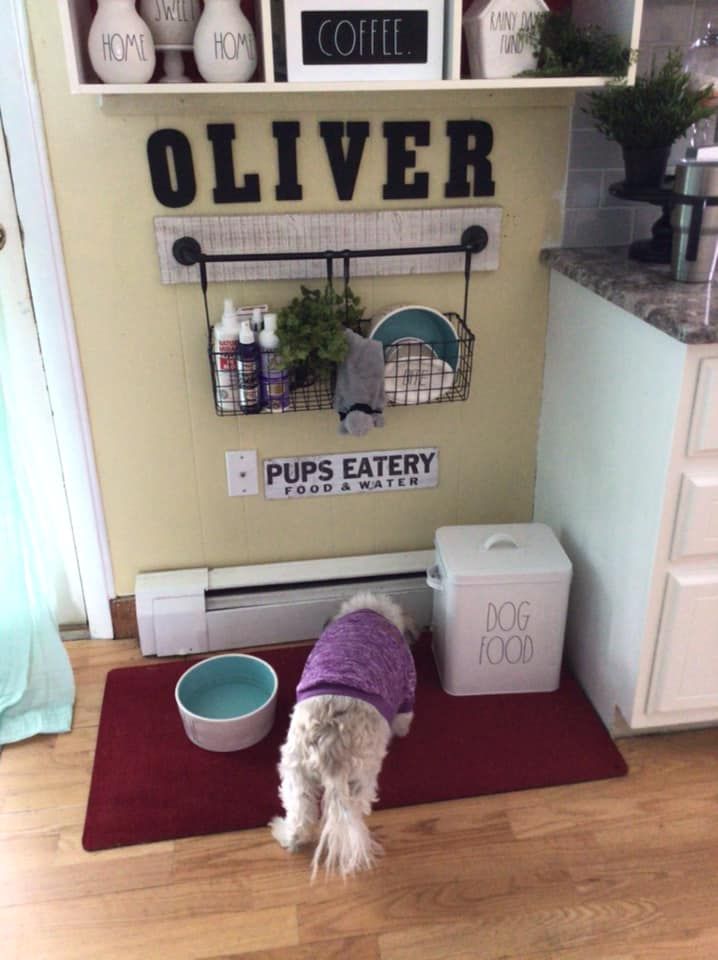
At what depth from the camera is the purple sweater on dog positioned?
159 centimetres

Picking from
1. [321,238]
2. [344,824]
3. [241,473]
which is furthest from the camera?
[241,473]

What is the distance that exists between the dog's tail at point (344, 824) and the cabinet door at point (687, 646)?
0.67m

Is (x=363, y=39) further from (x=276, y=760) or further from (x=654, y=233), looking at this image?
(x=276, y=760)

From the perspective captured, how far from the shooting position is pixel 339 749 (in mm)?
1519

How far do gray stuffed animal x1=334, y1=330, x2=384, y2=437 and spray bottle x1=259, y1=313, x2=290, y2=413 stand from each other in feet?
0.39

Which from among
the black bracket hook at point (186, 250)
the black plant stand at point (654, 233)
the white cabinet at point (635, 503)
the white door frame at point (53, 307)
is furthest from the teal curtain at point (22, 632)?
the black plant stand at point (654, 233)

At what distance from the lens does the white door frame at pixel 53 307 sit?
1.71 meters

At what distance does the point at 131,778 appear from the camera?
1.82 meters

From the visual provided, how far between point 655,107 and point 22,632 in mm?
1810

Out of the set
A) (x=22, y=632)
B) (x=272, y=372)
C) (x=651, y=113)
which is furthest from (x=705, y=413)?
(x=22, y=632)

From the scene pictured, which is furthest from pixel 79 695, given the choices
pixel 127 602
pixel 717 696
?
pixel 717 696

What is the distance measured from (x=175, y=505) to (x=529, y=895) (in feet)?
3.92

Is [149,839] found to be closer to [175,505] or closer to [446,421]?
[175,505]

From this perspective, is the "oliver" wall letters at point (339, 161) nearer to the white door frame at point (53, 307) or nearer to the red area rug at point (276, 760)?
the white door frame at point (53, 307)
